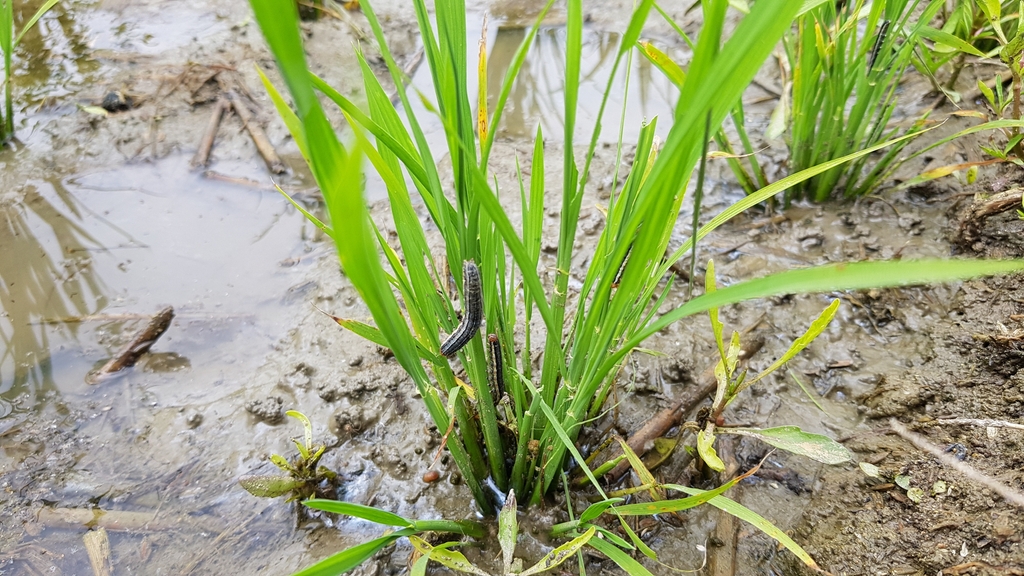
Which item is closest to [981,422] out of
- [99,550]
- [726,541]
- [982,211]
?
[726,541]

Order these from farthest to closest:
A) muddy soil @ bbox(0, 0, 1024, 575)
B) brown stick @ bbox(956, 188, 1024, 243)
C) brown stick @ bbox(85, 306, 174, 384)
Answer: brown stick @ bbox(85, 306, 174, 384) → brown stick @ bbox(956, 188, 1024, 243) → muddy soil @ bbox(0, 0, 1024, 575)

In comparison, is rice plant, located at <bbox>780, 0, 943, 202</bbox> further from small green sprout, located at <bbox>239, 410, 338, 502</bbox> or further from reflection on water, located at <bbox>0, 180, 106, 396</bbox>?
reflection on water, located at <bbox>0, 180, 106, 396</bbox>

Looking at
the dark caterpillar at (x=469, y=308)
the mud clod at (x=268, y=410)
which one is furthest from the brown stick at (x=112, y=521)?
the dark caterpillar at (x=469, y=308)

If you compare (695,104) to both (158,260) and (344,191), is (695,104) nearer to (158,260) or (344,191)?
(344,191)

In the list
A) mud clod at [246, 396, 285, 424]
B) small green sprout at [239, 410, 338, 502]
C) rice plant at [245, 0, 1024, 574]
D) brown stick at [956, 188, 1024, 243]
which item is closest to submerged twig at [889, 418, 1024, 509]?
rice plant at [245, 0, 1024, 574]

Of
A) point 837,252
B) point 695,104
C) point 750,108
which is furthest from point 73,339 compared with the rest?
point 750,108

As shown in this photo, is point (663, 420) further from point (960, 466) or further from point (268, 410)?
point (268, 410)

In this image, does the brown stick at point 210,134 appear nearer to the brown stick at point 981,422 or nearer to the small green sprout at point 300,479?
the small green sprout at point 300,479
